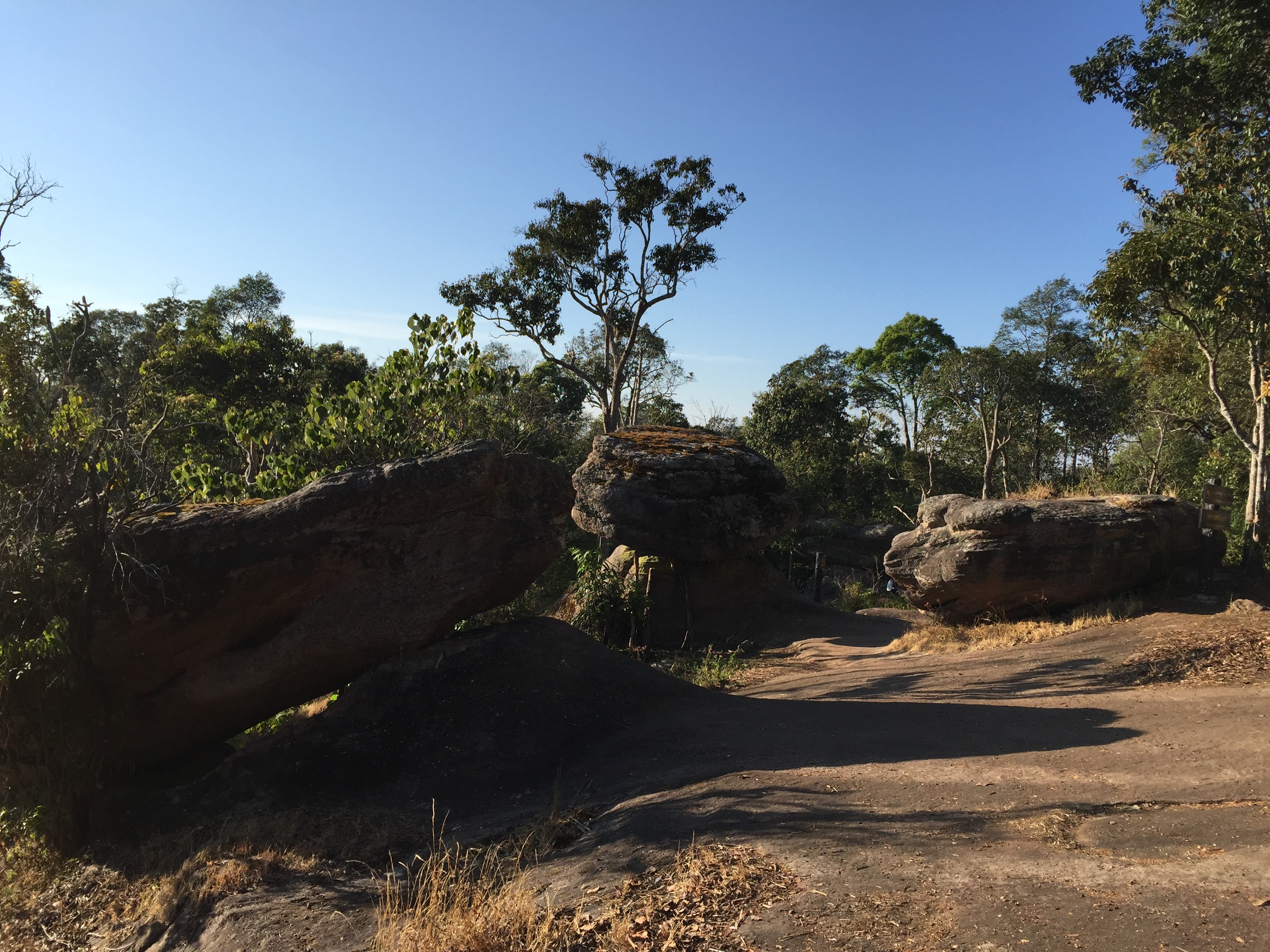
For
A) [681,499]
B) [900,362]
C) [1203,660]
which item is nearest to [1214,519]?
[1203,660]

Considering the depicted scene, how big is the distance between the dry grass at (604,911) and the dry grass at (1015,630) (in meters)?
8.24

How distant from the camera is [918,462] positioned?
32875 millimetres

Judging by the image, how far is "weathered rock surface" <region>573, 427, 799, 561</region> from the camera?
13508mm

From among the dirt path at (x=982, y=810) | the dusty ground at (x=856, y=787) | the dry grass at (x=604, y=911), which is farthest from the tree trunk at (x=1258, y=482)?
the dry grass at (x=604, y=911)

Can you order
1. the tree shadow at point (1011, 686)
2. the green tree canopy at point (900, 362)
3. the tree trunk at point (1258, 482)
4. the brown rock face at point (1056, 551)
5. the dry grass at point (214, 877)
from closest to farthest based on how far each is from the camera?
the dry grass at point (214, 877) → the tree shadow at point (1011, 686) → the brown rock face at point (1056, 551) → the tree trunk at point (1258, 482) → the green tree canopy at point (900, 362)

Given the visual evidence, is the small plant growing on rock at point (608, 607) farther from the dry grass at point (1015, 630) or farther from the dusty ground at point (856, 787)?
the dry grass at point (1015, 630)

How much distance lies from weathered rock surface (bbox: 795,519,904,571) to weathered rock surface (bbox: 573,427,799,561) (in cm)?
1189

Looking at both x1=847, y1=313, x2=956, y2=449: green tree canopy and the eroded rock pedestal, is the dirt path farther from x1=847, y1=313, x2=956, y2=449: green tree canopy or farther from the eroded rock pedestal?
x1=847, y1=313, x2=956, y2=449: green tree canopy

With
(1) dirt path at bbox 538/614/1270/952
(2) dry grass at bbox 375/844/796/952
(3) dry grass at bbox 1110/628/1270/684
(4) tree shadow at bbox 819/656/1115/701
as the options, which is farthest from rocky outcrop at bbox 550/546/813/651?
(2) dry grass at bbox 375/844/796/952

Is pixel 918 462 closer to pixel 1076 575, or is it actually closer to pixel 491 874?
pixel 1076 575

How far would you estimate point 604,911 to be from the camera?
4.30 meters

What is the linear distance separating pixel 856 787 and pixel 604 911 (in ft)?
7.87

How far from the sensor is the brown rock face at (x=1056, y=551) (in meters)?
12.0

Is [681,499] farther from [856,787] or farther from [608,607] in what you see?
[856,787]
